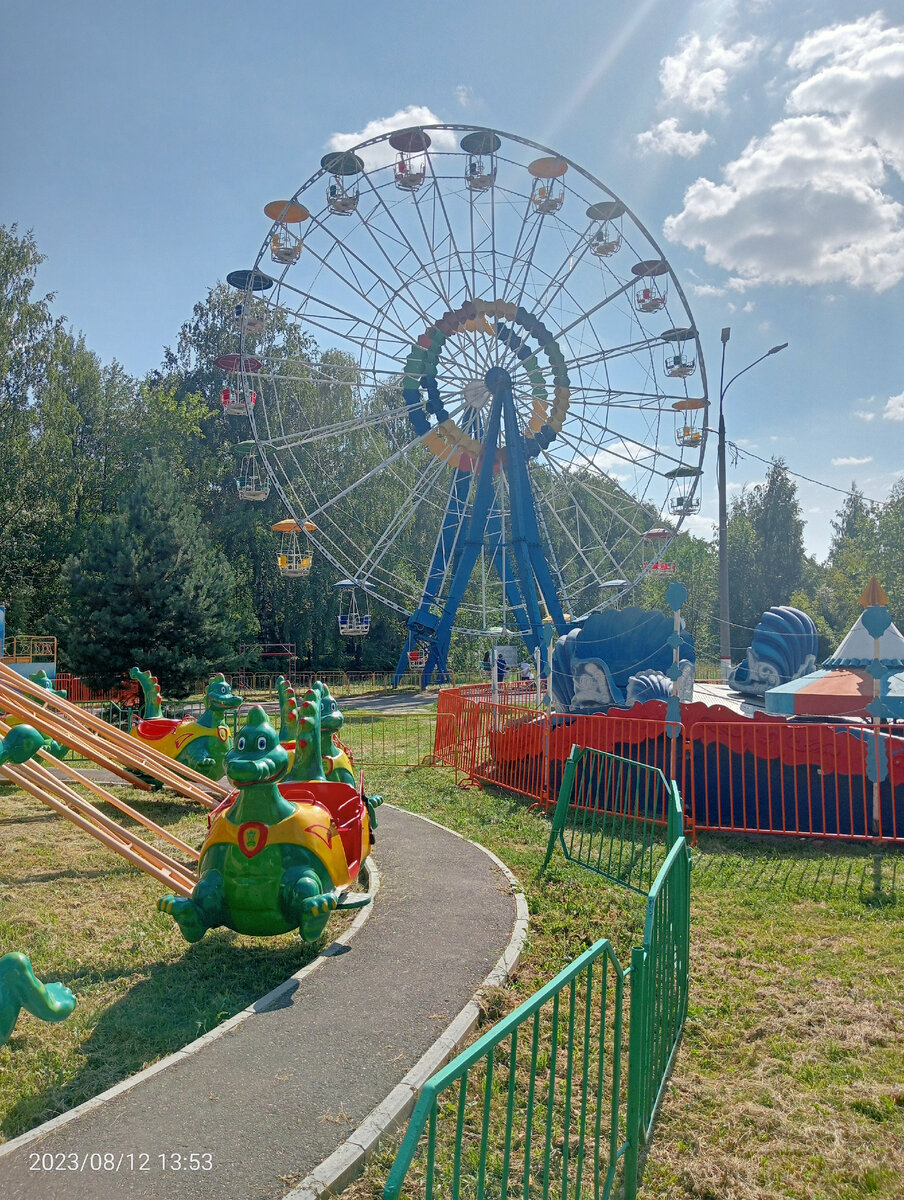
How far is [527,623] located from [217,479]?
20166 millimetres

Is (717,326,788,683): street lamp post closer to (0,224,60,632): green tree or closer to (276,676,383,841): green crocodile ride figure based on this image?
(276,676,383,841): green crocodile ride figure

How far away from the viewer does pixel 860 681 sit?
1104 centimetres

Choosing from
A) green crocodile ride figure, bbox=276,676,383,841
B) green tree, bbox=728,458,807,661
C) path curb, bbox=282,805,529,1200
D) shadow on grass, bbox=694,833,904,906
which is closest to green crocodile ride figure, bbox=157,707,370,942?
path curb, bbox=282,805,529,1200

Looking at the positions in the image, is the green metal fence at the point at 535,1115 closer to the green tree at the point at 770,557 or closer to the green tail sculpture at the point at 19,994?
the green tail sculpture at the point at 19,994

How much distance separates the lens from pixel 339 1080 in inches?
157

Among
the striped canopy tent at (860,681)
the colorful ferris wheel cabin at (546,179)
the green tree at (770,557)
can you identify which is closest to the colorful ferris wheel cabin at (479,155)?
the colorful ferris wheel cabin at (546,179)

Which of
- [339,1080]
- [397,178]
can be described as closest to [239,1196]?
[339,1080]

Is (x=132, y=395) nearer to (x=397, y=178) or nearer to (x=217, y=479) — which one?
(x=217, y=479)

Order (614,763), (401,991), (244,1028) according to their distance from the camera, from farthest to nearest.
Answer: (614,763) → (401,991) → (244,1028)

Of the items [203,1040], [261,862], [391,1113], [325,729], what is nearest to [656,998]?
[391,1113]

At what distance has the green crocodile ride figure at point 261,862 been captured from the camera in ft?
17.5

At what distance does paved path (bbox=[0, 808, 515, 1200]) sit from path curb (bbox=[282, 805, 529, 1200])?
6 cm

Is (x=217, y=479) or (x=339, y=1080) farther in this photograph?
(x=217, y=479)

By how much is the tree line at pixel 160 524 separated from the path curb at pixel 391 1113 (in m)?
20.3
